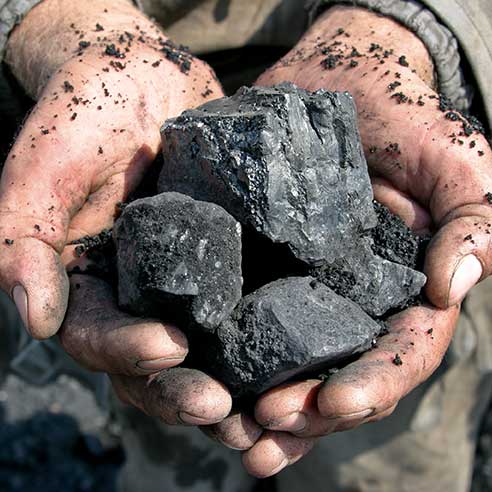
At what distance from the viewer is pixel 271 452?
2316 mm

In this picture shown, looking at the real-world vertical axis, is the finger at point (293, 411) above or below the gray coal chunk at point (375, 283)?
below

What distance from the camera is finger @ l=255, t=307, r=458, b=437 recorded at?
218cm

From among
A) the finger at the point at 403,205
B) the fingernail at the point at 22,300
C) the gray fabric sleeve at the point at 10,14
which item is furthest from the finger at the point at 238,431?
the gray fabric sleeve at the point at 10,14

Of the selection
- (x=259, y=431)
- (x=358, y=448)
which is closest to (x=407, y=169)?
(x=259, y=431)

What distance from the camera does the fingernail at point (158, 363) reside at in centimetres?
221

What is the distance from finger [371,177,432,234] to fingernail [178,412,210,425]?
1.20 metres

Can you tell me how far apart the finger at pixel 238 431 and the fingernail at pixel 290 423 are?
70mm

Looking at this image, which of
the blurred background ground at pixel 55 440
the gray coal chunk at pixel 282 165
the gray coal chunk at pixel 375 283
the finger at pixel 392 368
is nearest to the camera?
the finger at pixel 392 368

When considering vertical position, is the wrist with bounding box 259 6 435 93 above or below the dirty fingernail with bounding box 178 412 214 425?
above

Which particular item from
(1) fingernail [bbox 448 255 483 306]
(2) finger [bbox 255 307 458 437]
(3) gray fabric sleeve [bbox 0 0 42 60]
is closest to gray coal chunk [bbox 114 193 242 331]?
(2) finger [bbox 255 307 458 437]

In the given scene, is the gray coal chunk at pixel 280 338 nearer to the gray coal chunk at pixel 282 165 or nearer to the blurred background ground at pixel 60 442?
the gray coal chunk at pixel 282 165

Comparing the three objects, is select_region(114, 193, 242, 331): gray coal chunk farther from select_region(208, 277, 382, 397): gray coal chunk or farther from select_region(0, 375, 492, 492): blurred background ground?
Answer: select_region(0, 375, 492, 492): blurred background ground

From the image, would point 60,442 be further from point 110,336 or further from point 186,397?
point 186,397

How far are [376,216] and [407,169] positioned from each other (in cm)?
24
